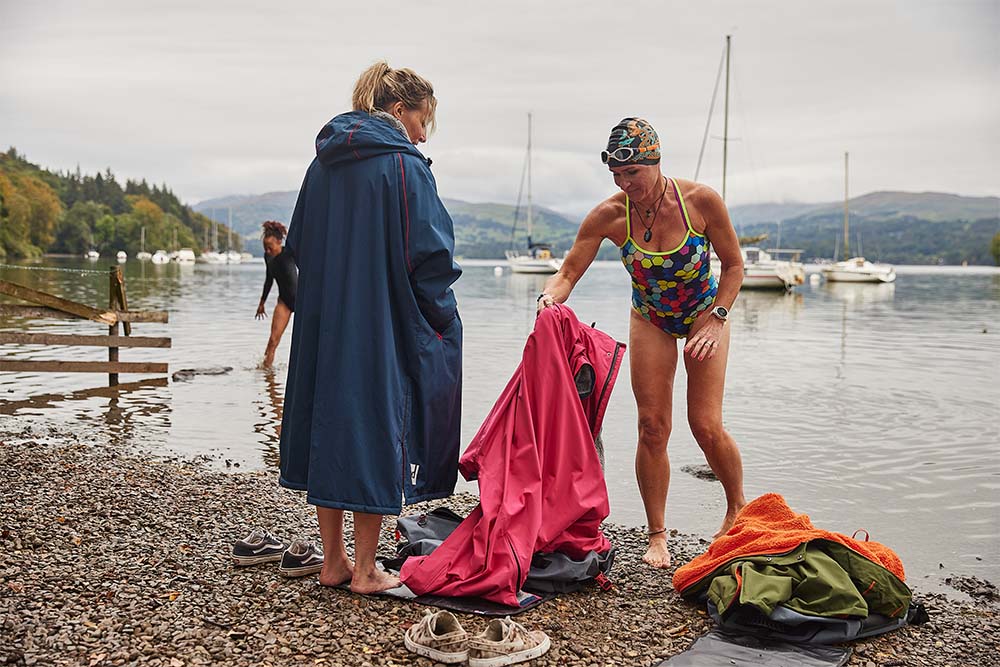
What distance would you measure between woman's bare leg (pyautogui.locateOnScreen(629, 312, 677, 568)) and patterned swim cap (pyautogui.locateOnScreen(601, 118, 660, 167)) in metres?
1.05

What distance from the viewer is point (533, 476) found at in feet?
16.0

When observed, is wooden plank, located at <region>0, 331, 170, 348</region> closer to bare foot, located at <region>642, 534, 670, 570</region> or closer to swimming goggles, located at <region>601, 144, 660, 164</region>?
bare foot, located at <region>642, 534, 670, 570</region>

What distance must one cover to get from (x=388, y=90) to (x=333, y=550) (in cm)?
229

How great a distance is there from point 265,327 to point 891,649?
21006 millimetres

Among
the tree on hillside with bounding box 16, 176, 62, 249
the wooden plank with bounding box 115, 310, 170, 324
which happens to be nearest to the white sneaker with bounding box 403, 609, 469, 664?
the wooden plank with bounding box 115, 310, 170, 324

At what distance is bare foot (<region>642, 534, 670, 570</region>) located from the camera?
5.61 metres

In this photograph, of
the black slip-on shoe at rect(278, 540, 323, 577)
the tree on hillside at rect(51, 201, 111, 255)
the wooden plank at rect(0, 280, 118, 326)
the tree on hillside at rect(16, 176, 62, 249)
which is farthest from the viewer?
the tree on hillside at rect(51, 201, 111, 255)

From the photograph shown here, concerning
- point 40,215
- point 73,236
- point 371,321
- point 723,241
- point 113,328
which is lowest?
point 113,328

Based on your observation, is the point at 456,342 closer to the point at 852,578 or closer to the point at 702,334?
the point at 702,334

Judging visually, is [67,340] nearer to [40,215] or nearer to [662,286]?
[662,286]

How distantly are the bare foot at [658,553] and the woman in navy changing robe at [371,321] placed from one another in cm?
165

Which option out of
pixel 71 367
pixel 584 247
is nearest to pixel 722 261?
pixel 584 247

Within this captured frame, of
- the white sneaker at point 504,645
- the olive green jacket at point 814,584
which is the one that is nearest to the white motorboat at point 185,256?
the olive green jacket at point 814,584

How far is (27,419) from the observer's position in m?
10.3
